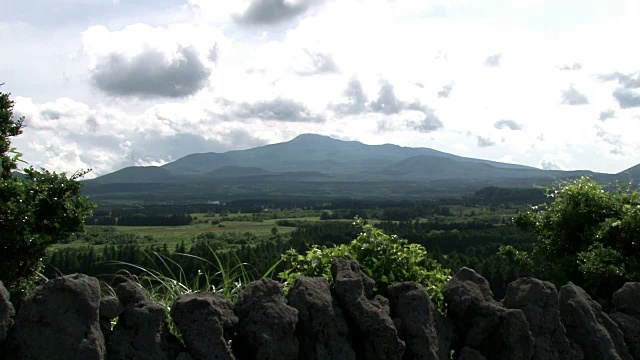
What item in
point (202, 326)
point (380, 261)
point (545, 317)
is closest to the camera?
point (202, 326)

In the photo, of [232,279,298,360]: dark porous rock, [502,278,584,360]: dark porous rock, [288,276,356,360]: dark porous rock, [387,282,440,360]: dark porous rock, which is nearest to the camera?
[232,279,298,360]: dark porous rock

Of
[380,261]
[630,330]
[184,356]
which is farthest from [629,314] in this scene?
[184,356]

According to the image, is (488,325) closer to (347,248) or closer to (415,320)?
(415,320)

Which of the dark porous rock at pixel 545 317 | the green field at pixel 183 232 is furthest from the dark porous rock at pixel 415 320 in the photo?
the green field at pixel 183 232

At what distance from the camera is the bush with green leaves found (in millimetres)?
6566

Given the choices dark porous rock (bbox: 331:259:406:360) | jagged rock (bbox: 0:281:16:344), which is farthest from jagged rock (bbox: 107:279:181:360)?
dark porous rock (bbox: 331:259:406:360)

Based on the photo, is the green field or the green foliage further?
the green field

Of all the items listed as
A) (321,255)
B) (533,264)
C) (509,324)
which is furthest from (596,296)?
(321,255)

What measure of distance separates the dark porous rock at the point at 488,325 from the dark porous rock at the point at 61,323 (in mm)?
3278

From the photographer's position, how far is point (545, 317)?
618cm

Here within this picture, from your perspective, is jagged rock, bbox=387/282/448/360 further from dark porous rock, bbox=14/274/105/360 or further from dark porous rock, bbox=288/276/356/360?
dark porous rock, bbox=14/274/105/360

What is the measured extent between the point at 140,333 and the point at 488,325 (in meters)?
3.19

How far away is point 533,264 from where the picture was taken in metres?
10.2

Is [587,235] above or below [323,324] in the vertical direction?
above
